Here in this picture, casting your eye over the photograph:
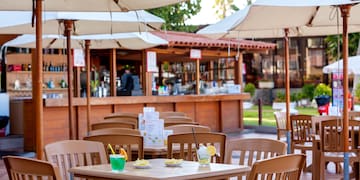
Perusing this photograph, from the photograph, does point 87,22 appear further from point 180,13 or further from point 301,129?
point 180,13

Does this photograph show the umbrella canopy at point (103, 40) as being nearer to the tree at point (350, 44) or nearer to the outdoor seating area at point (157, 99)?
the outdoor seating area at point (157, 99)

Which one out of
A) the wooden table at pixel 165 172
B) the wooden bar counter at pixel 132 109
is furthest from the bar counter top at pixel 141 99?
the wooden table at pixel 165 172

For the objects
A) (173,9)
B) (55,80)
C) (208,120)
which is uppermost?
(173,9)

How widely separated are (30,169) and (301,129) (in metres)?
5.63

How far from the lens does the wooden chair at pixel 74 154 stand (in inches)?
177

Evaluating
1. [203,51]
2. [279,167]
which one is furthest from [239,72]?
[279,167]

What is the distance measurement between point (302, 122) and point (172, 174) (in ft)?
16.4

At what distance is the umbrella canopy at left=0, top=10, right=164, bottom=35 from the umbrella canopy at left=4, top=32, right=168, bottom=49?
3.97 feet

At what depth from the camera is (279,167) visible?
3.35 metres

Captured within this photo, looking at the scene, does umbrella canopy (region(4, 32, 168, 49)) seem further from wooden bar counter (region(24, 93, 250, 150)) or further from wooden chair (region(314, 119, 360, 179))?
wooden chair (region(314, 119, 360, 179))

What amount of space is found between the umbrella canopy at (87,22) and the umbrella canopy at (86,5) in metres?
0.79

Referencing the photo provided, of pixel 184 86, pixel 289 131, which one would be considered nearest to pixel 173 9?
pixel 184 86

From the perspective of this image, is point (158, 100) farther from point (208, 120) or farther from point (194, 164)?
point (194, 164)

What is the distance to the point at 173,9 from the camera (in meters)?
19.9
